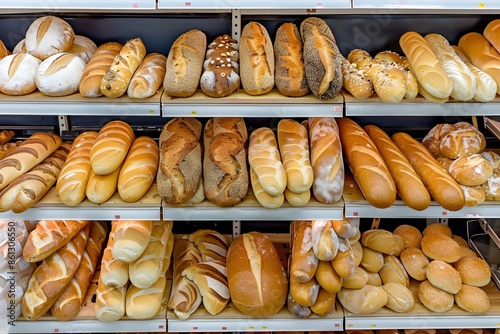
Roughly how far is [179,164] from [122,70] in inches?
17.1

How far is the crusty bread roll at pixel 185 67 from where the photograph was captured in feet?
6.62

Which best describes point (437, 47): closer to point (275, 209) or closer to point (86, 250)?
point (275, 209)

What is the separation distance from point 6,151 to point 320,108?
4.75ft

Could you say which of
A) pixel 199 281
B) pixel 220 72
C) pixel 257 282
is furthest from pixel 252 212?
pixel 220 72

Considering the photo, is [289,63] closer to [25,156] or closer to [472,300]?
[25,156]

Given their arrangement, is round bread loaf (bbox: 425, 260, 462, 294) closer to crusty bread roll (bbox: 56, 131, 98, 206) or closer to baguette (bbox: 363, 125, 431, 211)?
baguette (bbox: 363, 125, 431, 211)

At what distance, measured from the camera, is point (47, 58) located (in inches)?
84.5

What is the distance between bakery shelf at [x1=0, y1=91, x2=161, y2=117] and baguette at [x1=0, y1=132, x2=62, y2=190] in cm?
24

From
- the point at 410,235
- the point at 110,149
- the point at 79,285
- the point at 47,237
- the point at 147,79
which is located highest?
the point at 147,79

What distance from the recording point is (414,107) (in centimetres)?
206

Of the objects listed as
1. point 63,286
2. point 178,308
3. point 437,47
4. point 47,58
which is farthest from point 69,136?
point 437,47

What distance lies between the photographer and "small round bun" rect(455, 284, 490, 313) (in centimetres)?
238

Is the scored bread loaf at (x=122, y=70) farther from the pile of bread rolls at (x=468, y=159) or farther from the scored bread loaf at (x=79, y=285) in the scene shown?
the pile of bread rolls at (x=468, y=159)

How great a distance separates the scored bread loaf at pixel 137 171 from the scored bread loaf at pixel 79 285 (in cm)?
48
